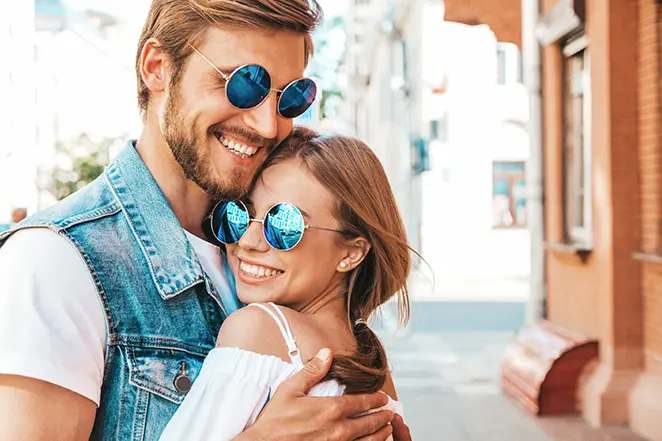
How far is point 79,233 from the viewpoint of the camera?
164 cm

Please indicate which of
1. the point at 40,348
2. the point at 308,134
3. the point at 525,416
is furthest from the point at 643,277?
the point at 40,348

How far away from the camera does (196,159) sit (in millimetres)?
2020

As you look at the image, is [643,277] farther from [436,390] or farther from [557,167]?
[436,390]

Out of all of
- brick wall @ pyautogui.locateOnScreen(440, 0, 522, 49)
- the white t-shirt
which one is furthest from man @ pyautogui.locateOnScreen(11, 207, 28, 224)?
the white t-shirt

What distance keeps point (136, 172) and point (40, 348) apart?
0.56 m

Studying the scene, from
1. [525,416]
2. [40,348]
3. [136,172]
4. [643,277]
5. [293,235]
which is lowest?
[525,416]

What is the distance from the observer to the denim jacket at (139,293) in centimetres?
166

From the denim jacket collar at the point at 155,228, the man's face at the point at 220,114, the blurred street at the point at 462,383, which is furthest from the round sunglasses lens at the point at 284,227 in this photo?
the blurred street at the point at 462,383

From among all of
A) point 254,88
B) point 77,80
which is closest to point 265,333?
point 254,88

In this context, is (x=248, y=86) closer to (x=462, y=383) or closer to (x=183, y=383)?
(x=183, y=383)

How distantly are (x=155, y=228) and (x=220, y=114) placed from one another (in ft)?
1.12

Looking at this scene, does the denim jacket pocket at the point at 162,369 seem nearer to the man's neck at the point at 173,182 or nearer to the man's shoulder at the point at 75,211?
the man's shoulder at the point at 75,211

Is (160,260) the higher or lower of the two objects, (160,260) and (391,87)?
the lower

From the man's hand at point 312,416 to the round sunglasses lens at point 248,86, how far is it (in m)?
0.60
